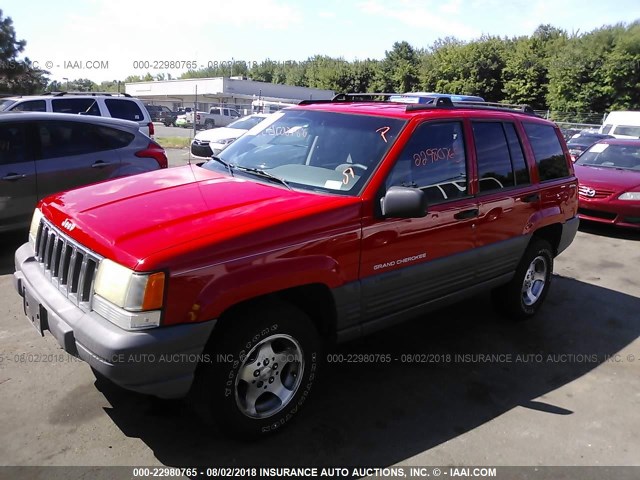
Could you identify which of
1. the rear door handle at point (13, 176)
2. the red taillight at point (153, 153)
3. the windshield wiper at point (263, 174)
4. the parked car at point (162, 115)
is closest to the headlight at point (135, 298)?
the windshield wiper at point (263, 174)

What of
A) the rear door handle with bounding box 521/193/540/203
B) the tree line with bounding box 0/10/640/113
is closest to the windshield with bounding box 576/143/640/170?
the rear door handle with bounding box 521/193/540/203

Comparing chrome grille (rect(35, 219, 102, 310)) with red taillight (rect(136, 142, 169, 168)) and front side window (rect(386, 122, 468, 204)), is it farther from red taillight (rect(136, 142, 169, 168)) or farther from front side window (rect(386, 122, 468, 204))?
red taillight (rect(136, 142, 169, 168))

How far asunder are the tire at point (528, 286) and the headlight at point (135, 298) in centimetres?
338

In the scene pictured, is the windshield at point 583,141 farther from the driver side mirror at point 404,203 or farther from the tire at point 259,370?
the tire at point 259,370

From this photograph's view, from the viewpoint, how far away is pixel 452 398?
11.5 feet

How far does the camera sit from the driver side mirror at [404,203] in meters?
2.99

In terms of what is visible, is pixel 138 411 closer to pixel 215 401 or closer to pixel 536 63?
pixel 215 401

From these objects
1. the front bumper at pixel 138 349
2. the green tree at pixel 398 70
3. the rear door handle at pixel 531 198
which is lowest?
the front bumper at pixel 138 349

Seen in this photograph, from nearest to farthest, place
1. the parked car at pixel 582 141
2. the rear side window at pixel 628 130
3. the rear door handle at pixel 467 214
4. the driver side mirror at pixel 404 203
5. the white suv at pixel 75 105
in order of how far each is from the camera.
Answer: the driver side mirror at pixel 404 203
the rear door handle at pixel 467 214
the white suv at pixel 75 105
the parked car at pixel 582 141
the rear side window at pixel 628 130

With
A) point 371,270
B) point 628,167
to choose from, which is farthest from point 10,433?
point 628,167

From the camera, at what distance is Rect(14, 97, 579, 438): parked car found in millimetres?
2451

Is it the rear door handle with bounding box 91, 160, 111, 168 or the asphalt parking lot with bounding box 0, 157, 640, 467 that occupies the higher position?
the rear door handle with bounding box 91, 160, 111, 168

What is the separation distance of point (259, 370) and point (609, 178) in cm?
820

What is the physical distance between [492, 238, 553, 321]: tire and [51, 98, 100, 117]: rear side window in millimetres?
9208
